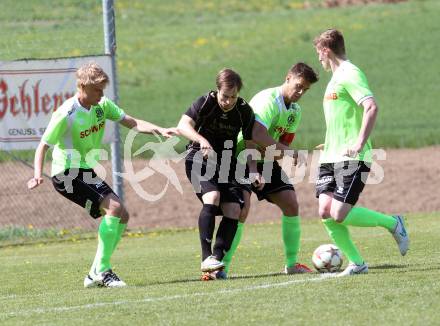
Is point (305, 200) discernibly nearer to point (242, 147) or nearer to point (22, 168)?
point (22, 168)

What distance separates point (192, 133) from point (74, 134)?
1053 mm

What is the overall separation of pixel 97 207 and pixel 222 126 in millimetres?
1314

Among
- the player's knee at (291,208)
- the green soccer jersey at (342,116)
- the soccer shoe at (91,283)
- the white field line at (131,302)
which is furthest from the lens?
the player's knee at (291,208)

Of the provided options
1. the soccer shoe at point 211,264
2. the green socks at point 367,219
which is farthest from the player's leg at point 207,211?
the green socks at point 367,219

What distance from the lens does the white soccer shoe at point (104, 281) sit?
9375mm

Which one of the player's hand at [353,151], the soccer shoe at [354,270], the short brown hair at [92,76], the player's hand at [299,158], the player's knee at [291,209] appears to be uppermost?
the short brown hair at [92,76]

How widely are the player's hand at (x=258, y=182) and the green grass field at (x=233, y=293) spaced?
0.79 meters

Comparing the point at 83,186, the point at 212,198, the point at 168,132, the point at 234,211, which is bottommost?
the point at 234,211

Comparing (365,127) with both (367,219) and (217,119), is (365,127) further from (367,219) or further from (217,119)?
(217,119)

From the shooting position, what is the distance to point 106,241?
948 centimetres

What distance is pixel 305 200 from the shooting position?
21.2 m

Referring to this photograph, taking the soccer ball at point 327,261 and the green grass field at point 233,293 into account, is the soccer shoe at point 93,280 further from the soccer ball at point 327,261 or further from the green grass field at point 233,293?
the soccer ball at point 327,261

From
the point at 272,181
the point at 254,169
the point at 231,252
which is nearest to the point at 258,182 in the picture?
the point at 254,169

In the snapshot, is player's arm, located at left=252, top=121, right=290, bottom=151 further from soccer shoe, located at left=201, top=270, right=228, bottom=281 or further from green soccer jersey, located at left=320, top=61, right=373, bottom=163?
soccer shoe, located at left=201, top=270, right=228, bottom=281
